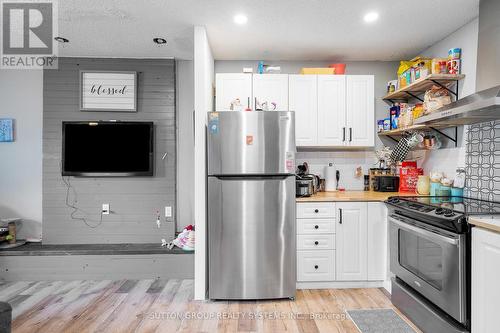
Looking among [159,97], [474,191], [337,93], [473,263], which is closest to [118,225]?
[159,97]

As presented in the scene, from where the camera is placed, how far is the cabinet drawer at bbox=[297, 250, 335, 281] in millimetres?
2811

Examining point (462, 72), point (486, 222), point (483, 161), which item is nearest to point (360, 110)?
point (462, 72)

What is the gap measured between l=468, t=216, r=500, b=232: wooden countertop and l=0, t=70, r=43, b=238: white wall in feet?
13.9

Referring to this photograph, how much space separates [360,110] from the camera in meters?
3.19

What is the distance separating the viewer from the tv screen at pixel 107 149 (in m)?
3.29

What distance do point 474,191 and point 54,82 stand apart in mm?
4561

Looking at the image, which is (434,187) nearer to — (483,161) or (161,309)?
(483,161)

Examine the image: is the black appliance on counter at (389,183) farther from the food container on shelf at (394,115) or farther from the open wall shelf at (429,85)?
the open wall shelf at (429,85)

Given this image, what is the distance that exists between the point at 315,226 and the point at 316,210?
0.16m

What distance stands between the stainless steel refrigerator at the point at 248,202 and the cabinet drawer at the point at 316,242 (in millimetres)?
268

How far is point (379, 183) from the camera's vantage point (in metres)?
3.23

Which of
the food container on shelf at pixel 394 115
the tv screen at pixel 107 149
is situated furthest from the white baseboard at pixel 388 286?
the tv screen at pixel 107 149

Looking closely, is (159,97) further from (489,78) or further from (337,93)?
(489,78)

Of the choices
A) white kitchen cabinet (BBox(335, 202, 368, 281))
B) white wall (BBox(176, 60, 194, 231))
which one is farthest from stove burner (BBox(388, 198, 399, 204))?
white wall (BBox(176, 60, 194, 231))
